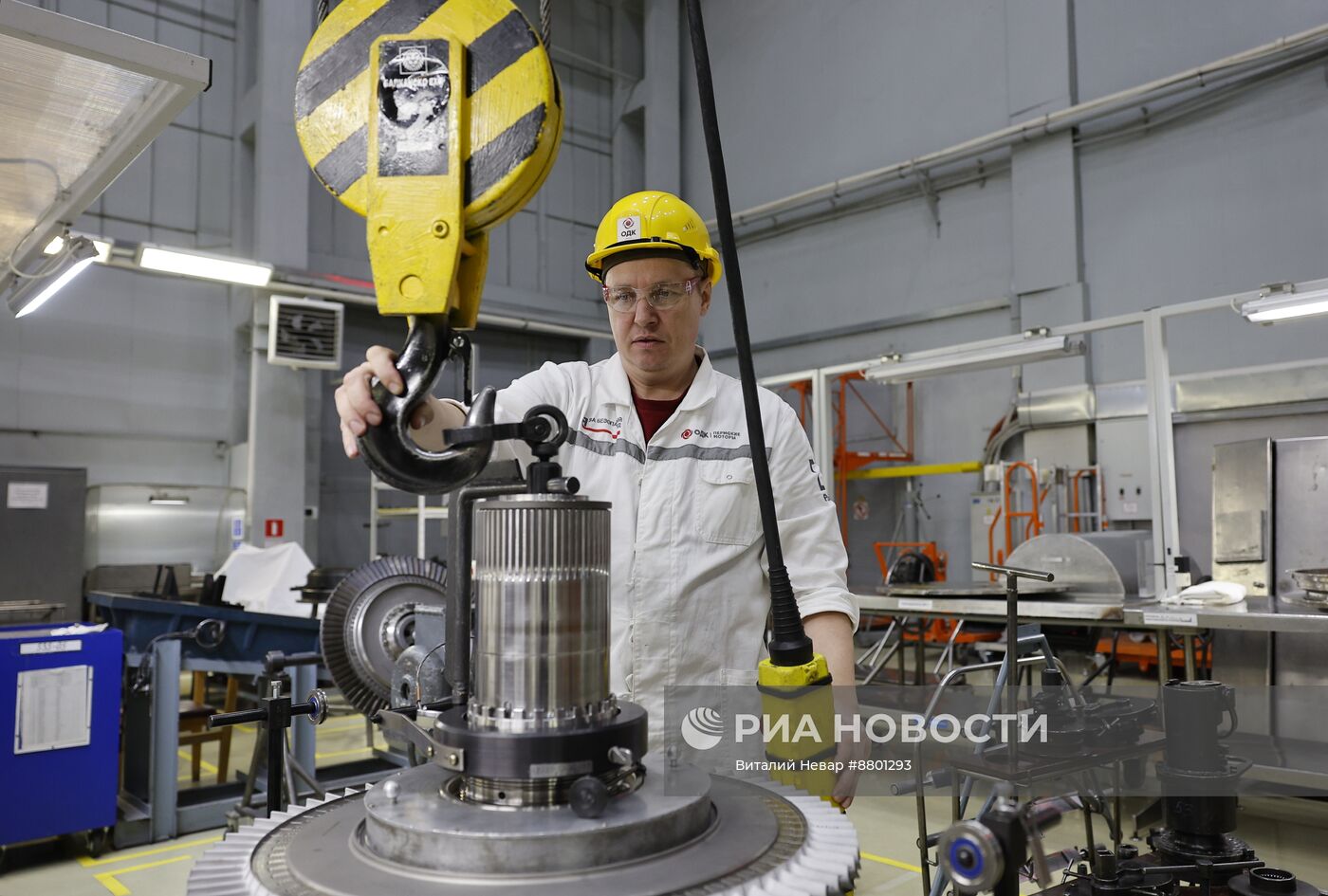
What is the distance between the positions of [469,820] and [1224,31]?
7242 mm

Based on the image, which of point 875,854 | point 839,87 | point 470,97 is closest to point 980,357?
point 875,854

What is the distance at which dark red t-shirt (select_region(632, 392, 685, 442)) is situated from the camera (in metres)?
1.50

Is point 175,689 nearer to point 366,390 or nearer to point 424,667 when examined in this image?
point 424,667

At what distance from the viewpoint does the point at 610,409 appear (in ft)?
4.81

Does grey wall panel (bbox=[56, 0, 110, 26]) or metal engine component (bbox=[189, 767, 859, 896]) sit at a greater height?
grey wall panel (bbox=[56, 0, 110, 26])

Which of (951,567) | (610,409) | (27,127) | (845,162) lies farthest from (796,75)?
(610,409)

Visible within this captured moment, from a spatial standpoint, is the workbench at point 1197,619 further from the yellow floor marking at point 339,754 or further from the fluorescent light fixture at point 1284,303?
the yellow floor marking at point 339,754

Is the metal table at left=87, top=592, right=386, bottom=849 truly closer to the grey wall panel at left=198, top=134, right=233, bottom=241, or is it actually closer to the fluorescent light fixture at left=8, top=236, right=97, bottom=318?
the fluorescent light fixture at left=8, top=236, right=97, bottom=318

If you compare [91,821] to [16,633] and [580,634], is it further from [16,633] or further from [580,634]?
[580,634]

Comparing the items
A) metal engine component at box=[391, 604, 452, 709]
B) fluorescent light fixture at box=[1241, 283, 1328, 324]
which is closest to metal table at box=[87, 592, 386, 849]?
metal engine component at box=[391, 604, 452, 709]

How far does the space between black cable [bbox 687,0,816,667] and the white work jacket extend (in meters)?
0.44

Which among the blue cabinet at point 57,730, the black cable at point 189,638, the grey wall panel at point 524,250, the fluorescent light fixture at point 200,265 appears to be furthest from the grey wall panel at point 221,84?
the blue cabinet at point 57,730

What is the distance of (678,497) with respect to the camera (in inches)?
54.7

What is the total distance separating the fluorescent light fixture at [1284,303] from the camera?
11.1 feet
